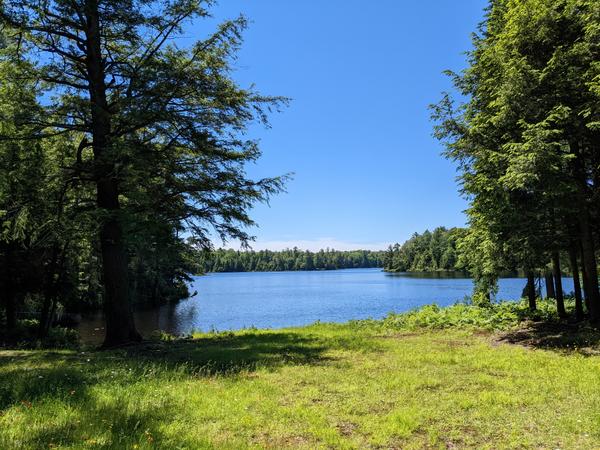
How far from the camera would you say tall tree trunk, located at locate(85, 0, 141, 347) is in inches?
458

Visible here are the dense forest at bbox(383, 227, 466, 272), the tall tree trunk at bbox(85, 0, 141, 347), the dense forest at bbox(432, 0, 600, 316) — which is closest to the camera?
the dense forest at bbox(432, 0, 600, 316)

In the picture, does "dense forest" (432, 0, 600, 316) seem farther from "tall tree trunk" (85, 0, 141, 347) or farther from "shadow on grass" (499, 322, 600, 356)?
"tall tree trunk" (85, 0, 141, 347)

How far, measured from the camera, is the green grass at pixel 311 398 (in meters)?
4.70

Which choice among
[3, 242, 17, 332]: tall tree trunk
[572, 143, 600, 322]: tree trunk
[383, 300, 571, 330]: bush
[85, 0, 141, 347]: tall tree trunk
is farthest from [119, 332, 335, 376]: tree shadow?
[3, 242, 17, 332]: tall tree trunk

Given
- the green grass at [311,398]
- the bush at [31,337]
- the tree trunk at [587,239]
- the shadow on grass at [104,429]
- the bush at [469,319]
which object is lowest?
the bush at [31,337]

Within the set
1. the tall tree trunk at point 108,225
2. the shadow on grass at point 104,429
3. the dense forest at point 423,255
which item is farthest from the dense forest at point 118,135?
the dense forest at point 423,255

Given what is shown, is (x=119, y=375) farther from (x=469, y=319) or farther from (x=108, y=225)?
(x=469, y=319)

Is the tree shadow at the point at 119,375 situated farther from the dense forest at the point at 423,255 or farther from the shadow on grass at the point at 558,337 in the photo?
the dense forest at the point at 423,255

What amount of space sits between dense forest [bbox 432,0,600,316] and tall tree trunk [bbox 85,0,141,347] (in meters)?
9.18

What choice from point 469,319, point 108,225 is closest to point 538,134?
point 469,319

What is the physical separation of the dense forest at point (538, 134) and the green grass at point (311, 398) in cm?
283

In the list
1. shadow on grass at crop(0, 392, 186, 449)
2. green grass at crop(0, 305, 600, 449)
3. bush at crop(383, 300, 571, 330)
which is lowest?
bush at crop(383, 300, 571, 330)

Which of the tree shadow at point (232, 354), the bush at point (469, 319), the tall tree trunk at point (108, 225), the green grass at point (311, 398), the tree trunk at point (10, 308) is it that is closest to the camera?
the green grass at point (311, 398)

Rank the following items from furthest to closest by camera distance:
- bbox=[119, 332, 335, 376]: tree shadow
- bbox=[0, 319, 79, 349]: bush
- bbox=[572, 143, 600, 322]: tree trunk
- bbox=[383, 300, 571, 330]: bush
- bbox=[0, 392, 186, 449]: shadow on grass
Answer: bbox=[0, 319, 79, 349]: bush, bbox=[383, 300, 571, 330]: bush, bbox=[572, 143, 600, 322]: tree trunk, bbox=[119, 332, 335, 376]: tree shadow, bbox=[0, 392, 186, 449]: shadow on grass
